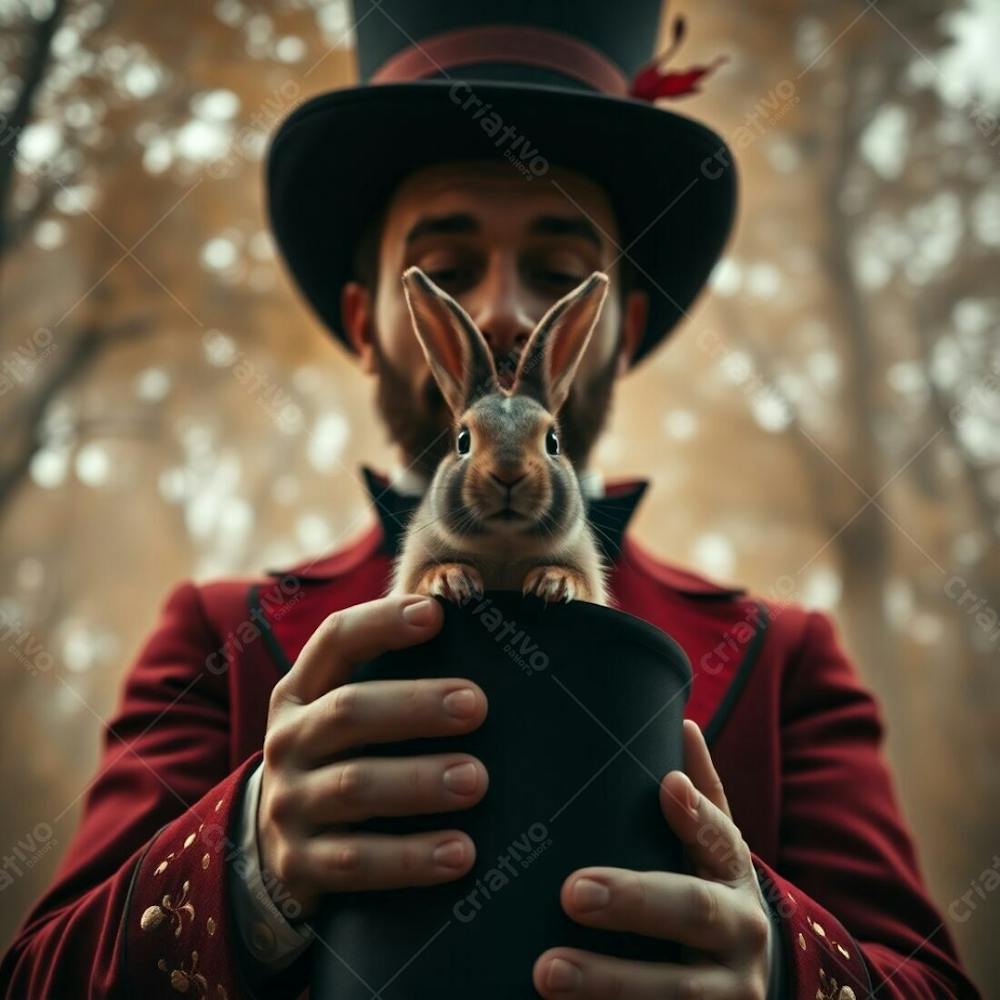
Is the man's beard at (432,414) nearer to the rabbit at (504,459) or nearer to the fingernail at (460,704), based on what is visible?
the rabbit at (504,459)

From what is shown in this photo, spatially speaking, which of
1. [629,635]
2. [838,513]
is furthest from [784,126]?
[629,635]

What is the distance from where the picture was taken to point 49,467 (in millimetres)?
4359

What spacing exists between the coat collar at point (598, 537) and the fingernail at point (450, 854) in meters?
0.59

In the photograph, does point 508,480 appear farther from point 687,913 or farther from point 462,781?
point 687,913

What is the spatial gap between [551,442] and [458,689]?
1.18ft

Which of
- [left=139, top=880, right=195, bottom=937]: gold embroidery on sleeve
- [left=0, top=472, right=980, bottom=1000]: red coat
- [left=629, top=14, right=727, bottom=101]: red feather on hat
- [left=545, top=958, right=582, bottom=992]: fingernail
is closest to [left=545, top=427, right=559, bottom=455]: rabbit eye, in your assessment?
[left=0, top=472, right=980, bottom=1000]: red coat

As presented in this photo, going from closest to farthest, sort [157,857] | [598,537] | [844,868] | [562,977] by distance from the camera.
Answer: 1. [562,977]
2. [157,857]
3. [598,537]
4. [844,868]

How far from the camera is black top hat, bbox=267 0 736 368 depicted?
80.6 inches

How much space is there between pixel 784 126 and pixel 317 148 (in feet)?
12.9

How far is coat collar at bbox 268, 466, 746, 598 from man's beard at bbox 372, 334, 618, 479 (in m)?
0.08

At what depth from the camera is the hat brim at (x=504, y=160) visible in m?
2.04

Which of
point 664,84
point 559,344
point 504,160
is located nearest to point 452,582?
point 559,344

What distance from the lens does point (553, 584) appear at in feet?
4.11

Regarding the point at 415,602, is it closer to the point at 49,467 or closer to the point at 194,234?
the point at 49,467
